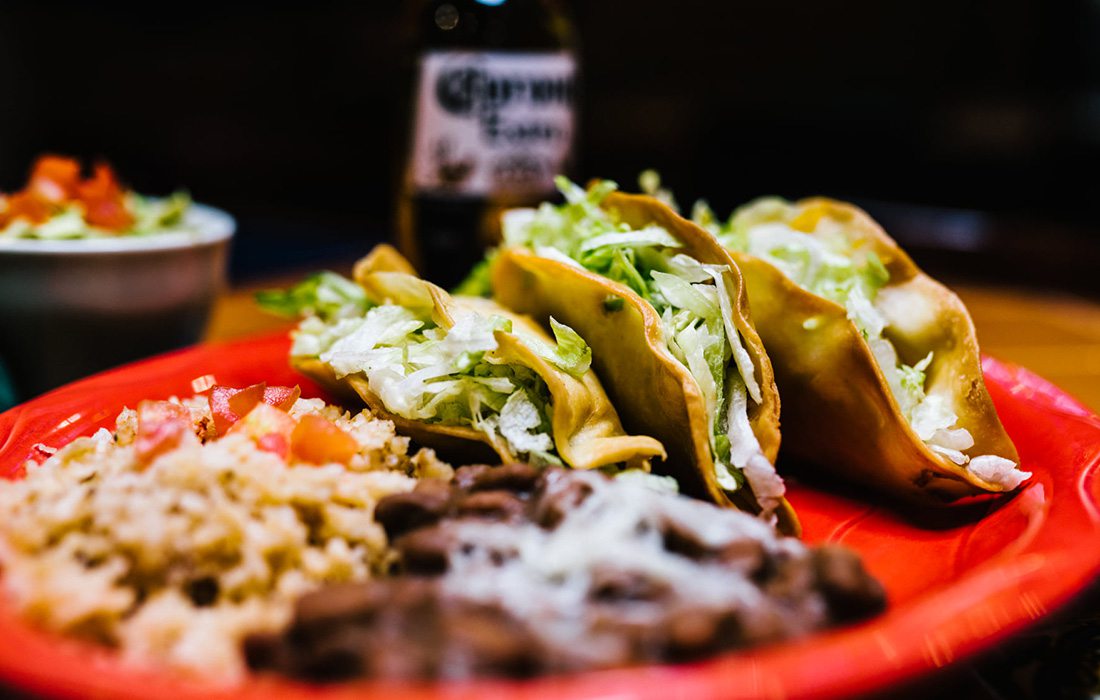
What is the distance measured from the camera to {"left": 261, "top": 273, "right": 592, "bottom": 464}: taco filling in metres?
1.53

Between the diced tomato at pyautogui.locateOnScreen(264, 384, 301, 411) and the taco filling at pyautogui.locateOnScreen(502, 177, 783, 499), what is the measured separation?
57 centimetres

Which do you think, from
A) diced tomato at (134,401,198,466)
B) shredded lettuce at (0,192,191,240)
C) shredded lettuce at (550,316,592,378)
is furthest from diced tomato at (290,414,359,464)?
shredded lettuce at (0,192,191,240)

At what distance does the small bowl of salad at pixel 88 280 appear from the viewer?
2.11 m

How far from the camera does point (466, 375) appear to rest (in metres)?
1.61

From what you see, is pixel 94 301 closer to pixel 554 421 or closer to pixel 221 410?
pixel 221 410

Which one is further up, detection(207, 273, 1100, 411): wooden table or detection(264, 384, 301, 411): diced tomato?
detection(264, 384, 301, 411): diced tomato

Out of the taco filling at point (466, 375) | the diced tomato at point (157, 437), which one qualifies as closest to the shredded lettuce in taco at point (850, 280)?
the taco filling at point (466, 375)

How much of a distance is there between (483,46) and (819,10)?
17.5 feet

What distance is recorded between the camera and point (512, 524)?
3.80 feet

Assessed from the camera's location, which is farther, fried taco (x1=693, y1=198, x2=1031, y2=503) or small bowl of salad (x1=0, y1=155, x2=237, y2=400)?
small bowl of salad (x1=0, y1=155, x2=237, y2=400)

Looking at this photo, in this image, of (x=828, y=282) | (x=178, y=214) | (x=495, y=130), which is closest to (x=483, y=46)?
(x=495, y=130)

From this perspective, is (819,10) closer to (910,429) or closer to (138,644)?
(910,429)

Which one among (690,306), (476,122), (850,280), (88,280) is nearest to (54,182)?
(88,280)

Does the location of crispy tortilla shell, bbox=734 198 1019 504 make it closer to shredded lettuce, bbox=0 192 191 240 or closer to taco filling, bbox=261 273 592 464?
taco filling, bbox=261 273 592 464
